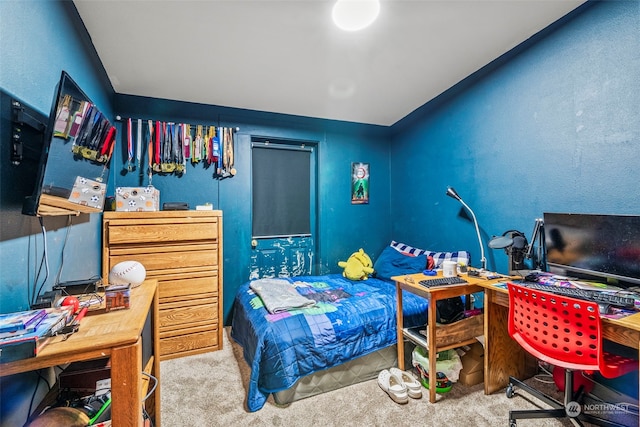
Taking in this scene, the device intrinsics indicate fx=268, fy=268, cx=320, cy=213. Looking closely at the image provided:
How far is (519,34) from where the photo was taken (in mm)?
2023

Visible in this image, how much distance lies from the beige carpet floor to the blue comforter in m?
0.17

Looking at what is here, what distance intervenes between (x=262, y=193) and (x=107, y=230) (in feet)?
5.27

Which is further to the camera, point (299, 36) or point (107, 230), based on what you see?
point (107, 230)

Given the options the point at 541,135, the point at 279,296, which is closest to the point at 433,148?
the point at 541,135

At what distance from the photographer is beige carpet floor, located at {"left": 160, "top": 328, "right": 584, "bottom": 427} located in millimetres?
1639

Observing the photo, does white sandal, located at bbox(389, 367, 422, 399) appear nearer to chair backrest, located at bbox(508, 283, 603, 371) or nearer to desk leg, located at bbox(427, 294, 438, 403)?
desk leg, located at bbox(427, 294, 438, 403)

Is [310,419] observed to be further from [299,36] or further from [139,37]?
[139,37]

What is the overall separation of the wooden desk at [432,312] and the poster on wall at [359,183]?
176cm

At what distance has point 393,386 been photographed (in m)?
1.88

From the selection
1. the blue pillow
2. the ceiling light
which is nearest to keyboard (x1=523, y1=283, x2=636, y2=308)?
the blue pillow

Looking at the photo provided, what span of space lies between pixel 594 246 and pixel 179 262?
10.3ft

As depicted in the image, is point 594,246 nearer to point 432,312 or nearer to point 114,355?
point 432,312

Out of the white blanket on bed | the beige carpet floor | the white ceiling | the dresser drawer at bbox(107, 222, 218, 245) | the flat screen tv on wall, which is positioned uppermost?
the white ceiling

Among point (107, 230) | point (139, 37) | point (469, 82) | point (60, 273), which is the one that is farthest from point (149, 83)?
point (469, 82)
